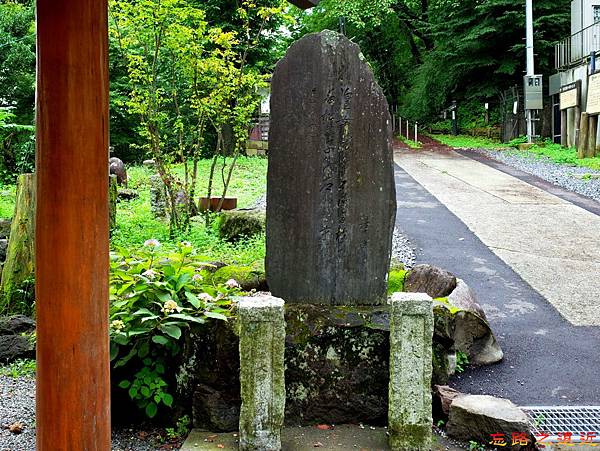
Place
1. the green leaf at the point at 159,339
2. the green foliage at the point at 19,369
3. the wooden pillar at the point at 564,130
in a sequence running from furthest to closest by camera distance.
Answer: the wooden pillar at the point at 564,130, the green foliage at the point at 19,369, the green leaf at the point at 159,339

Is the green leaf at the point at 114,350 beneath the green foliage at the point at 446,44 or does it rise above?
beneath

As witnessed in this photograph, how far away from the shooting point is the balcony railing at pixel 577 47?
24.2m

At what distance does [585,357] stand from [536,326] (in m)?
0.88

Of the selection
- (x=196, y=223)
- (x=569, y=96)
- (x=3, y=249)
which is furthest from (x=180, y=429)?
(x=569, y=96)

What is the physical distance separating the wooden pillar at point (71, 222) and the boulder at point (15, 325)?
3828 mm

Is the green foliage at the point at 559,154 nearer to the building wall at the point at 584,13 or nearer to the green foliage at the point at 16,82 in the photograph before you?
the building wall at the point at 584,13

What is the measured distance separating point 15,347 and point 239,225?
13.5ft

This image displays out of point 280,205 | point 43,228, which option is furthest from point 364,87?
point 43,228

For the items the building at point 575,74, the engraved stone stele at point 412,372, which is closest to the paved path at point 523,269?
the engraved stone stele at point 412,372

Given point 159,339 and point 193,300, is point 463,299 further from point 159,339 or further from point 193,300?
point 159,339

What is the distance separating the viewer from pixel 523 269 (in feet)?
30.2

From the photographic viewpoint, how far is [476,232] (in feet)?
37.8

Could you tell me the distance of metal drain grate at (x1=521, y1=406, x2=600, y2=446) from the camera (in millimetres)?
4639

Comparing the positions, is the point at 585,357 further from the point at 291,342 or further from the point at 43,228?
the point at 43,228
